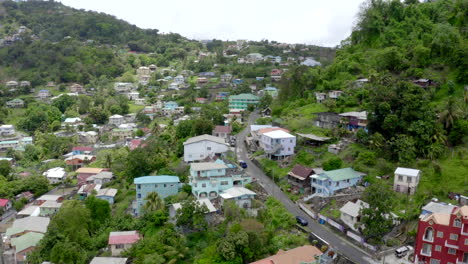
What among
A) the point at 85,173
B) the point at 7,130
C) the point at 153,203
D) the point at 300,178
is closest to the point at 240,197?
the point at 300,178

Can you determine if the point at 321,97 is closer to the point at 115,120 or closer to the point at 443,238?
the point at 443,238

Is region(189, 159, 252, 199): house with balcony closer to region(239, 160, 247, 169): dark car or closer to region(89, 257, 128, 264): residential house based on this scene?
Result: region(239, 160, 247, 169): dark car

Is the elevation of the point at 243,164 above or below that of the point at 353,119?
below

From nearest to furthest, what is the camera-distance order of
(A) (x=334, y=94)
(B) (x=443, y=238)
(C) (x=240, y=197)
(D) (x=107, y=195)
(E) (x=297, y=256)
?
(B) (x=443, y=238) → (E) (x=297, y=256) → (C) (x=240, y=197) → (D) (x=107, y=195) → (A) (x=334, y=94)

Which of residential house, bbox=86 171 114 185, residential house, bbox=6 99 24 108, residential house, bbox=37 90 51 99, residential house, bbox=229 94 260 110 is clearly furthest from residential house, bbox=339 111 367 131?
residential house, bbox=37 90 51 99

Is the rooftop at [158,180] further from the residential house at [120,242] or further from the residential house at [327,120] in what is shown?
the residential house at [327,120]

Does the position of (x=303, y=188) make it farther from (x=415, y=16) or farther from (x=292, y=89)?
(x=415, y=16)

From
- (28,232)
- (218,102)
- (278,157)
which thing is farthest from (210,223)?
(218,102)

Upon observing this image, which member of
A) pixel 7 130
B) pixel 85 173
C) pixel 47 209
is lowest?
pixel 47 209

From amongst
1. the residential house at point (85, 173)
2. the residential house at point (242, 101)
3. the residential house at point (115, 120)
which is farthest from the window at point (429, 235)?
Answer: the residential house at point (115, 120)
